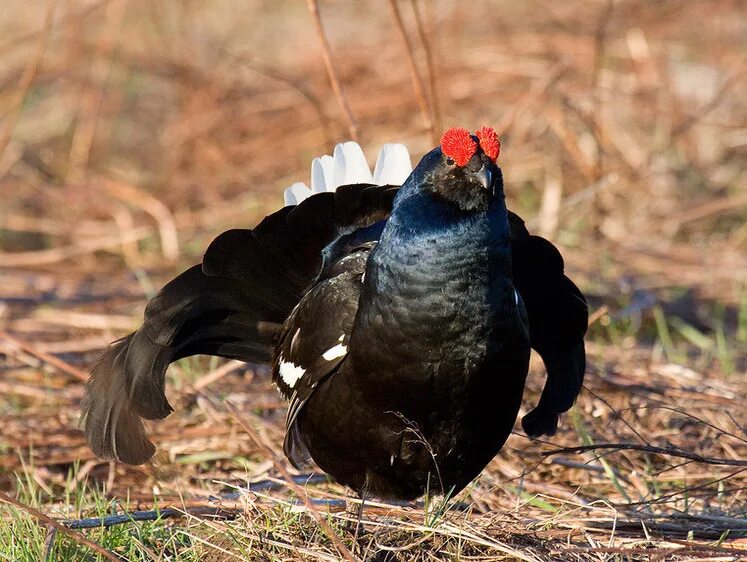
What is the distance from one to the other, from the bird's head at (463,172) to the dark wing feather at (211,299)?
1.54ft

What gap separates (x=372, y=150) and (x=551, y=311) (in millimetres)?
4414

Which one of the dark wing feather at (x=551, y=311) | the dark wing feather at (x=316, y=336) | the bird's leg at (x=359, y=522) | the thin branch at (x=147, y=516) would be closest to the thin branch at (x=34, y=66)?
the dark wing feather at (x=316, y=336)

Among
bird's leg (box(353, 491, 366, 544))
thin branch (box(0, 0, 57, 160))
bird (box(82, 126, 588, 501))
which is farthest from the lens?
thin branch (box(0, 0, 57, 160))

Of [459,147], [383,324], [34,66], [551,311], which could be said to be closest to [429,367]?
[383,324]

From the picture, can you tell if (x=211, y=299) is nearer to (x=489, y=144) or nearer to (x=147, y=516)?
(x=147, y=516)

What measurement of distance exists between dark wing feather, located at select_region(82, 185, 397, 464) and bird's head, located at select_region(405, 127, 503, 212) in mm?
470

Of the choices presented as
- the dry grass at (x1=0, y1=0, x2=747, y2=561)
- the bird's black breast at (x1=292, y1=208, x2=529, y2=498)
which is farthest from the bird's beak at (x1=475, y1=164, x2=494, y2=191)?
the dry grass at (x1=0, y1=0, x2=747, y2=561)

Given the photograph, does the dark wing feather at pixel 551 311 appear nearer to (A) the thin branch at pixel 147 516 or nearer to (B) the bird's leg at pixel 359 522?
(B) the bird's leg at pixel 359 522

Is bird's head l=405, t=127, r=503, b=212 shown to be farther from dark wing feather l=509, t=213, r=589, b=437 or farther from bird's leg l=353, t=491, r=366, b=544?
bird's leg l=353, t=491, r=366, b=544

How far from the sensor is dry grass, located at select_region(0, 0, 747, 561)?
2.65m

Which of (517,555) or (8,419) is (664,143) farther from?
(517,555)

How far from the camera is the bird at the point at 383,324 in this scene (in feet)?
8.51

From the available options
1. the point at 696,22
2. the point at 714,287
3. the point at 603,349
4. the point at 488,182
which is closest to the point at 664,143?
the point at 696,22

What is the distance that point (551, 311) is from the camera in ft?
10.4
